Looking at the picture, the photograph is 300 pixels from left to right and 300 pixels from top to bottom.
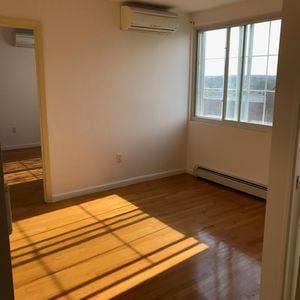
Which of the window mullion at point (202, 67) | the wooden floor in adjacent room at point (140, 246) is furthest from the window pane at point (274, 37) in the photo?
the wooden floor in adjacent room at point (140, 246)

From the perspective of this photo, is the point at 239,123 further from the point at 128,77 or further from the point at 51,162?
the point at 51,162

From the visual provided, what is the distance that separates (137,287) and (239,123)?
255 centimetres

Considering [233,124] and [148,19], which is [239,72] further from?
[148,19]

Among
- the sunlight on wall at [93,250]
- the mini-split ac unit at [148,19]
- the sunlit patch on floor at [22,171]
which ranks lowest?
the sunlight on wall at [93,250]

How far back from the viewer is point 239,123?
13.3 ft

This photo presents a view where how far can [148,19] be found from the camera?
154 inches

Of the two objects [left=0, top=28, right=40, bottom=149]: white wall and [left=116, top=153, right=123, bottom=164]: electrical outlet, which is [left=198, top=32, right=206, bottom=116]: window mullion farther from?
[left=0, top=28, right=40, bottom=149]: white wall

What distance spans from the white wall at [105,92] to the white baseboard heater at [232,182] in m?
0.49

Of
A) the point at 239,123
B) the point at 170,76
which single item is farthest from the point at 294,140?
the point at 170,76

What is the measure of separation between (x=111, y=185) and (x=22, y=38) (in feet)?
11.9

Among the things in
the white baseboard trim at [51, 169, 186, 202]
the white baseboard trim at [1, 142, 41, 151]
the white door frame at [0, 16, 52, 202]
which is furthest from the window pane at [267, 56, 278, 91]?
the white baseboard trim at [1, 142, 41, 151]

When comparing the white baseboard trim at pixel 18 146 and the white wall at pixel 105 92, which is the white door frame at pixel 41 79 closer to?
the white wall at pixel 105 92

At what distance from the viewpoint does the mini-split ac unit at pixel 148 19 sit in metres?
3.80

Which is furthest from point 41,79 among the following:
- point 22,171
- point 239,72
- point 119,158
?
point 239,72
